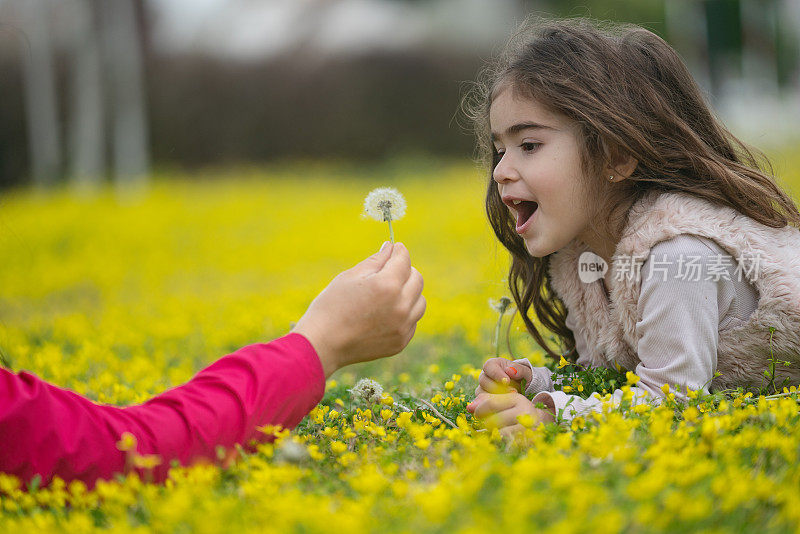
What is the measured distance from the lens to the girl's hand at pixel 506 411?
2.27 meters

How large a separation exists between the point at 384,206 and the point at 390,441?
78 centimetres

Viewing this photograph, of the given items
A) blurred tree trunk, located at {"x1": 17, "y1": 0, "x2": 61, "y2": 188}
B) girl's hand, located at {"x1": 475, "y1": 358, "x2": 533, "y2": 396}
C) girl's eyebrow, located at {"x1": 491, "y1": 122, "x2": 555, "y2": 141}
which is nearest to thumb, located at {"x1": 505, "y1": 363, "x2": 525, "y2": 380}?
girl's hand, located at {"x1": 475, "y1": 358, "x2": 533, "y2": 396}

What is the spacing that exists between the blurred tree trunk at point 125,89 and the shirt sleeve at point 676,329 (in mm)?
15305

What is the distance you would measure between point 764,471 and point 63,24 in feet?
76.9

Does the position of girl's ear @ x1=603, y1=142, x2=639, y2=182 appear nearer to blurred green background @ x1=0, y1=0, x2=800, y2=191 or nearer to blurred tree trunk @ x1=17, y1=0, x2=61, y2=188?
blurred tree trunk @ x1=17, y1=0, x2=61, y2=188

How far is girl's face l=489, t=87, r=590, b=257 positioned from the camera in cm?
265

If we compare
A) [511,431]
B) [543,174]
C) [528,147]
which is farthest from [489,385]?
[528,147]

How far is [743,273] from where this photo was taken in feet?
8.32

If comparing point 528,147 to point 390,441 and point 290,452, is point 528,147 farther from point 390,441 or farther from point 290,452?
point 290,452

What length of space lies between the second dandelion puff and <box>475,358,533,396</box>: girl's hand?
600 millimetres

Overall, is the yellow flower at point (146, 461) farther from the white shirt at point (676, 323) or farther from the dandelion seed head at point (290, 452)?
the white shirt at point (676, 323)

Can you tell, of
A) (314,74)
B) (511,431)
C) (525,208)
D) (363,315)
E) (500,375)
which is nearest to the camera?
(363,315)

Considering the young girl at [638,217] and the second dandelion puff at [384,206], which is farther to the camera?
the second dandelion puff at [384,206]

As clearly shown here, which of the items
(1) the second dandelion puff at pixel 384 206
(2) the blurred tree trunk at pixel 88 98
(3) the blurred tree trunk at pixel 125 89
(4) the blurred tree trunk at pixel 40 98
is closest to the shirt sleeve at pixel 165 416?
(1) the second dandelion puff at pixel 384 206
